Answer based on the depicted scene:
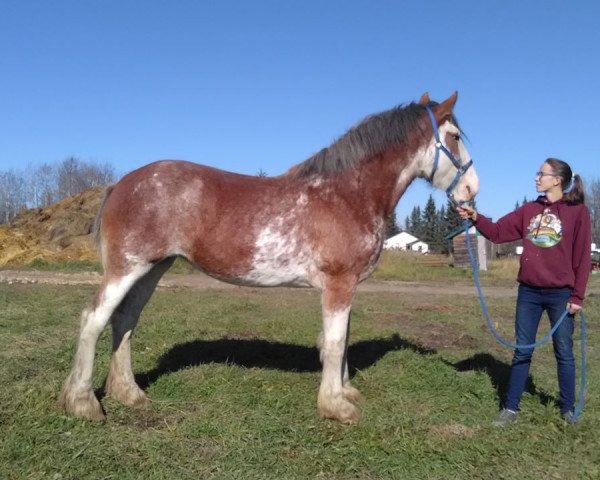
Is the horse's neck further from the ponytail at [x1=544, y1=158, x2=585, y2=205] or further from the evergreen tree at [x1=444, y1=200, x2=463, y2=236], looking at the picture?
the ponytail at [x1=544, y1=158, x2=585, y2=205]

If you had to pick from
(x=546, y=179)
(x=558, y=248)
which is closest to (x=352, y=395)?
(x=558, y=248)

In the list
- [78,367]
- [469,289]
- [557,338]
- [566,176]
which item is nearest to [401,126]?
[566,176]

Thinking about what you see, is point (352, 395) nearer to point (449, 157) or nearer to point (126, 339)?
point (126, 339)

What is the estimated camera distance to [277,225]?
15.2 ft

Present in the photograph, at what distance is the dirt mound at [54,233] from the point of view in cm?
2289

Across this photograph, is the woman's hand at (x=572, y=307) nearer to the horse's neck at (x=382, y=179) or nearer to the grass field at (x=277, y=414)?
the grass field at (x=277, y=414)

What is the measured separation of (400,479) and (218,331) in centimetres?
486

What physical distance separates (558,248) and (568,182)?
60 centimetres

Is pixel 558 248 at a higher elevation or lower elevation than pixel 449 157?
lower

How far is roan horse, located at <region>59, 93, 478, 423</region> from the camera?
4496mm

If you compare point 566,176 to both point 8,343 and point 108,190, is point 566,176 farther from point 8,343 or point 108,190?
point 8,343

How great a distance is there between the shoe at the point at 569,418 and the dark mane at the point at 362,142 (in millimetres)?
2871

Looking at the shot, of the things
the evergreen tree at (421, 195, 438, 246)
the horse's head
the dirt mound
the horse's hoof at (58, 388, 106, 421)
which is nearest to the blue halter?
the horse's head

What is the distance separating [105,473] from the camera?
347cm
